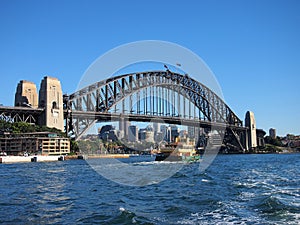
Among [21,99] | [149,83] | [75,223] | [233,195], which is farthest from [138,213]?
[149,83]

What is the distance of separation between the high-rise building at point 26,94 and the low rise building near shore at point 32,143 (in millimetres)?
11520

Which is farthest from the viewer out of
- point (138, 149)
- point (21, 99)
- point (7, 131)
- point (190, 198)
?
→ point (138, 149)

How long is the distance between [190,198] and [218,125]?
7542cm

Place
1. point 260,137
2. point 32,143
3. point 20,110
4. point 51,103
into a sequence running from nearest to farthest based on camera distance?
point 32,143 → point 20,110 → point 51,103 → point 260,137

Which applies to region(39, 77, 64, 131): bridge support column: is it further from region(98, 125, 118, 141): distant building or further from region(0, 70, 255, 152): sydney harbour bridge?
→ region(98, 125, 118, 141): distant building

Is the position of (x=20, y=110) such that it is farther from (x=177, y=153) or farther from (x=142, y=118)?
(x=177, y=153)

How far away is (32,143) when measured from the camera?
179ft

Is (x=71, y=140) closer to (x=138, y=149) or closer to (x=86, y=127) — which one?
(x=86, y=127)

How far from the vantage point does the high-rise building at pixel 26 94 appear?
67.1 meters

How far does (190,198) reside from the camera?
1266 cm

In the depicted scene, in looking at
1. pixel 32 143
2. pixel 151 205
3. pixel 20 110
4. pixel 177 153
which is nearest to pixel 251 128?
pixel 20 110

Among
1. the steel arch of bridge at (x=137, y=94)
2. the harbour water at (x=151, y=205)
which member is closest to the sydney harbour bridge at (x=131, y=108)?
the steel arch of bridge at (x=137, y=94)

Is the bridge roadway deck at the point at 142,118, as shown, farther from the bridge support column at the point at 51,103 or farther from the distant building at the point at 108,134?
the distant building at the point at 108,134

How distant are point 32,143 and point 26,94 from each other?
16336 millimetres
